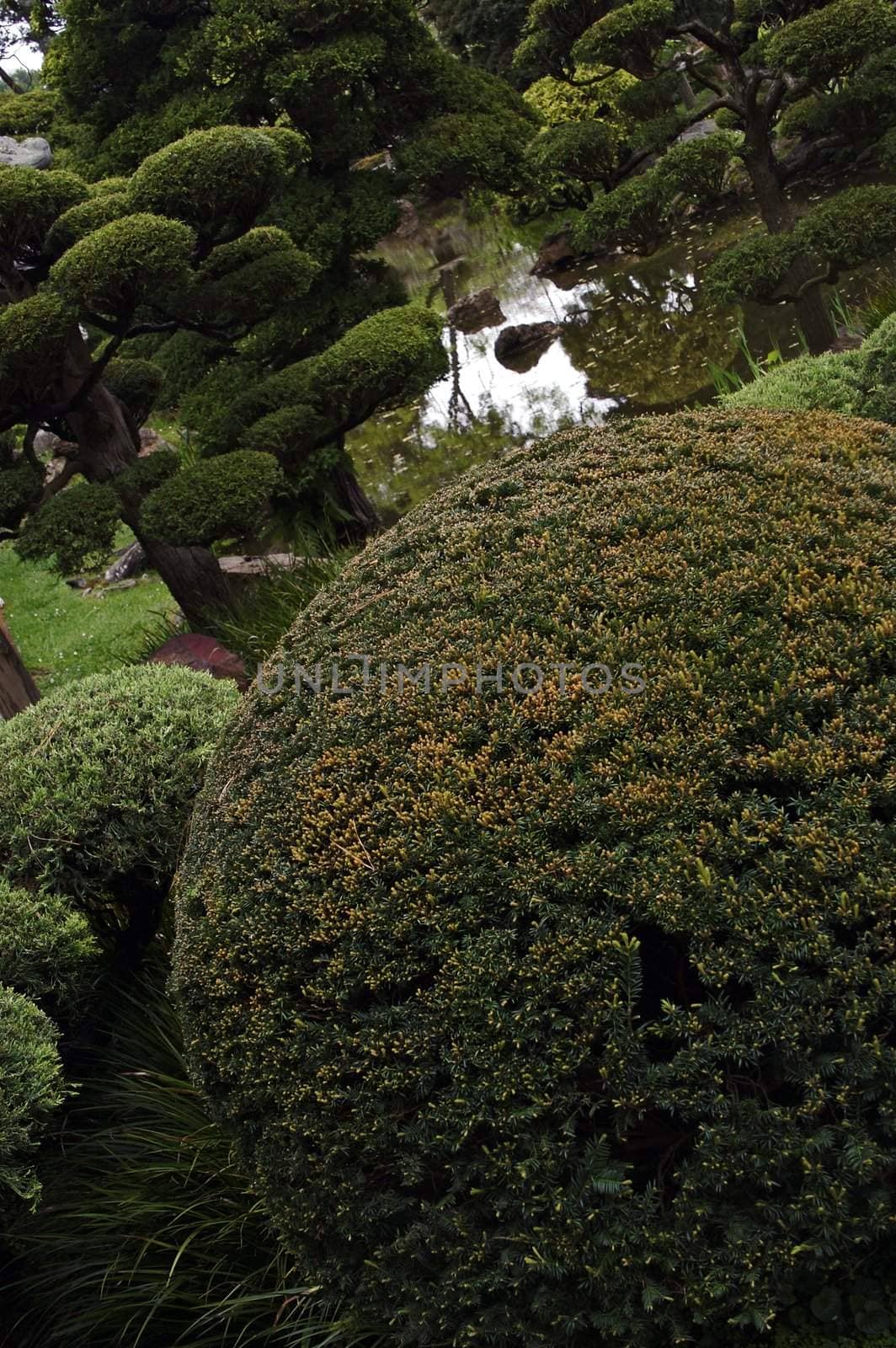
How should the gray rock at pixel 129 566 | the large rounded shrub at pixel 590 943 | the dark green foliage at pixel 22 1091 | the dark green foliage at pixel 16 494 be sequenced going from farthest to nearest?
1. the gray rock at pixel 129 566
2. the dark green foliage at pixel 16 494
3. the dark green foliage at pixel 22 1091
4. the large rounded shrub at pixel 590 943

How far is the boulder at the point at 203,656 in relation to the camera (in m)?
6.06

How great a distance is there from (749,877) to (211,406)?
6529 millimetres

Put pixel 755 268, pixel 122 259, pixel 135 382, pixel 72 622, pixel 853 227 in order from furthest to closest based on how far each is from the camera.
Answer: pixel 72 622, pixel 755 268, pixel 135 382, pixel 853 227, pixel 122 259

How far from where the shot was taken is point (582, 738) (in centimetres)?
210

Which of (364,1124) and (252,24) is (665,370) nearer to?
(252,24)

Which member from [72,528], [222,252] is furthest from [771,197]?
[72,528]

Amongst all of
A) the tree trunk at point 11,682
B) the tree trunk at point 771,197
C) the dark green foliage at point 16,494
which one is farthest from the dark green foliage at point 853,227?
the tree trunk at point 11,682

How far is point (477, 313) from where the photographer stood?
1527cm

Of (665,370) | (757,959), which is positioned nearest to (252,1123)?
(757,959)

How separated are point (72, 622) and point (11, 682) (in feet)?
11.2

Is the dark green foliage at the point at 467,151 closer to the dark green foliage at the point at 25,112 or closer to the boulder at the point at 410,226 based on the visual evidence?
the dark green foliage at the point at 25,112

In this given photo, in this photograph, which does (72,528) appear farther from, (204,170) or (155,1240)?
(155,1240)

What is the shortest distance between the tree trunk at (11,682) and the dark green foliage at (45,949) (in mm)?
2798

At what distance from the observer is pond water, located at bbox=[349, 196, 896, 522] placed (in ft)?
34.6
